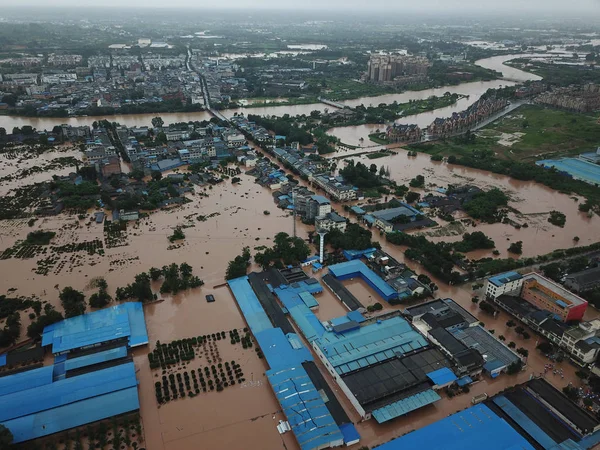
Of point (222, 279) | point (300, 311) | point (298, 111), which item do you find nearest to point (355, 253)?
point (300, 311)

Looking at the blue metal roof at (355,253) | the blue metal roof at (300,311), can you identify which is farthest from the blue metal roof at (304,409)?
the blue metal roof at (355,253)

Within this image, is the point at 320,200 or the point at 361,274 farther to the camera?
the point at 320,200

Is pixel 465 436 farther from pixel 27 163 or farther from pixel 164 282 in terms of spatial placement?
pixel 27 163

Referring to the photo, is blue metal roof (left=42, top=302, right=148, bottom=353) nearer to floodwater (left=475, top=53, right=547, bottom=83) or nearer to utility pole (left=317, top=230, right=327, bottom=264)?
utility pole (left=317, top=230, right=327, bottom=264)

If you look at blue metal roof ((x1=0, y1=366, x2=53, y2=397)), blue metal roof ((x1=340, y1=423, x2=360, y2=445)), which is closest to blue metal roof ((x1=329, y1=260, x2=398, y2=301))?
blue metal roof ((x1=340, y1=423, x2=360, y2=445))

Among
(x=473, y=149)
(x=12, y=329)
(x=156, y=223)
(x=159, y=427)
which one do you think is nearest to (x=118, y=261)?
(x=156, y=223)
